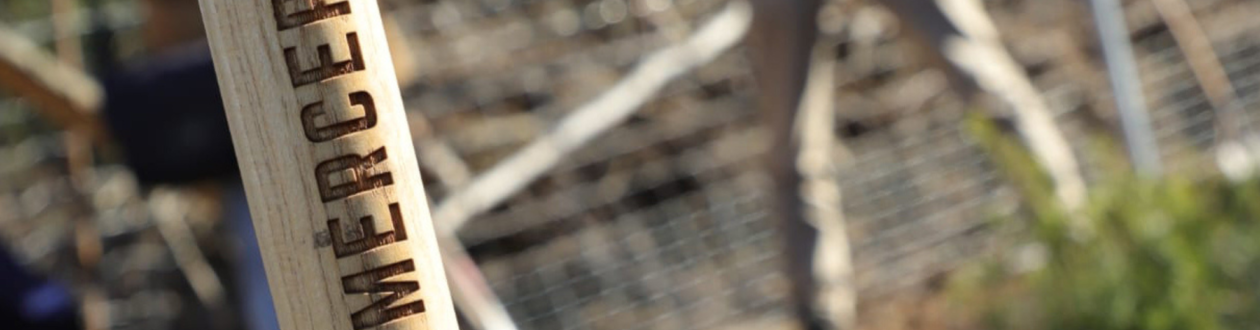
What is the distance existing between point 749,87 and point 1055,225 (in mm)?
1762

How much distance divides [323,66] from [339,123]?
27 mm

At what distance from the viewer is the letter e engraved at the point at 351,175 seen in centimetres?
62

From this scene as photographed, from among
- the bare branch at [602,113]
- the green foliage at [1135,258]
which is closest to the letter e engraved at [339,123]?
the green foliage at [1135,258]

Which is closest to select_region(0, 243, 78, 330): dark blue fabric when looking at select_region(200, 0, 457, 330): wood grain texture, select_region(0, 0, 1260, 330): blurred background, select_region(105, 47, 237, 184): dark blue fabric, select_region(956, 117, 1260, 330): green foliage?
select_region(0, 0, 1260, 330): blurred background

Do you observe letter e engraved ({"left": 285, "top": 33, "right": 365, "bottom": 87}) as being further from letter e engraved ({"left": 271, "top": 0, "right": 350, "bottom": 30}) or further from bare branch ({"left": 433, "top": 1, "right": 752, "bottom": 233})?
bare branch ({"left": 433, "top": 1, "right": 752, "bottom": 233})

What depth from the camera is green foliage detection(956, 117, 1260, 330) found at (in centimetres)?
145

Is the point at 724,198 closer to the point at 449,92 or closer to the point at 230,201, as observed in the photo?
the point at 449,92

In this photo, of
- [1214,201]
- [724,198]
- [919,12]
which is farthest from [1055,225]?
[724,198]

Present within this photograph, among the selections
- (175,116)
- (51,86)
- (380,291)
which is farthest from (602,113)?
(380,291)

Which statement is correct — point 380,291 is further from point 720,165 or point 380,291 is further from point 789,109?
point 720,165

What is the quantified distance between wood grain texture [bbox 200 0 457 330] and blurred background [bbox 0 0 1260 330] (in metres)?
1.04

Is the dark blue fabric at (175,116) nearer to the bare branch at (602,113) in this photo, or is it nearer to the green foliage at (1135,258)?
the bare branch at (602,113)

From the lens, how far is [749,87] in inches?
129

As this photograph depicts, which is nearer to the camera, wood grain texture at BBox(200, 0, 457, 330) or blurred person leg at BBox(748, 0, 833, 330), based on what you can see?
wood grain texture at BBox(200, 0, 457, 330)
